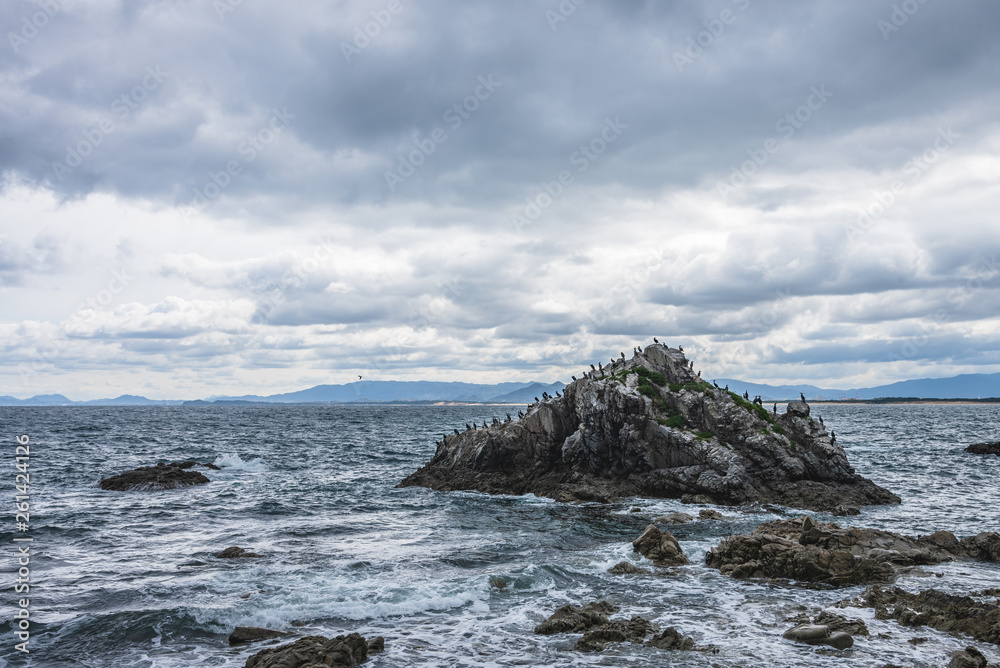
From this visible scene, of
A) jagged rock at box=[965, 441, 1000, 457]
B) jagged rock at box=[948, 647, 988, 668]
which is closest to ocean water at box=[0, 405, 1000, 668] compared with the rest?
jagged rock at box=[948, 647, 988, 668]

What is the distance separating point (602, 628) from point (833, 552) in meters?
10.4

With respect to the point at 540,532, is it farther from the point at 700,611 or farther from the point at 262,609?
the point at 262,609

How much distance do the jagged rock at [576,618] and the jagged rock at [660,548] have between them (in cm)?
572

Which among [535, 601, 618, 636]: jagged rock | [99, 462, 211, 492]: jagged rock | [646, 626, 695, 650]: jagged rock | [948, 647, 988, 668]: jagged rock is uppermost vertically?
[948, 647, 988, 668]: jagged rock

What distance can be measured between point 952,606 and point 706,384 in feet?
85.3

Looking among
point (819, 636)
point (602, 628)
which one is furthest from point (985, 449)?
point (602, 628)

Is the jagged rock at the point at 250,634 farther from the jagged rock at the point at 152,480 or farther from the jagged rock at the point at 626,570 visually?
the jagged rock at the point at 152,480

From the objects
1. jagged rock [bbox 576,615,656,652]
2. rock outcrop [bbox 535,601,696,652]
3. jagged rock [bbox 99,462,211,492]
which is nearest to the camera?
rock outcrop [bbox 535,601,696,652]

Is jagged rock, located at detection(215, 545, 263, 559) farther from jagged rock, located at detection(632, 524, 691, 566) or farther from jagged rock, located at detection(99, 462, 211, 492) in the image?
jagged rock, located at detection(99, 462, 211, 492)

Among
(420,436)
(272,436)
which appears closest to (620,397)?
(420,436)

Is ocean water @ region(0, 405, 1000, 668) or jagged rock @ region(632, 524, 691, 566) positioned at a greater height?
jagged rock @ region(632, 524, 691, 566)

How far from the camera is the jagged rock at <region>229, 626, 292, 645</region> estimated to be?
16781mm

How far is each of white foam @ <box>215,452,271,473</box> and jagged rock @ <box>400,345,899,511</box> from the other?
19451 mm

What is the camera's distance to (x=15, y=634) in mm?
17156
